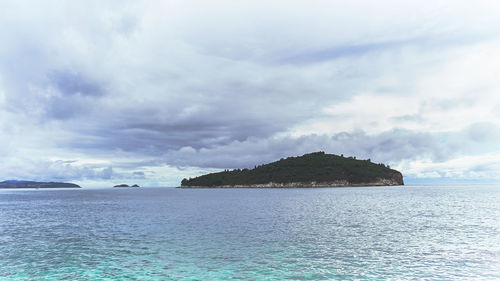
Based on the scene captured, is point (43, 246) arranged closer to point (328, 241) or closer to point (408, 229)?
point (328, 241)

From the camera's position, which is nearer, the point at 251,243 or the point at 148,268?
the point at 148,268

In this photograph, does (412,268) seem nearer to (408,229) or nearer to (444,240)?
(444,240)

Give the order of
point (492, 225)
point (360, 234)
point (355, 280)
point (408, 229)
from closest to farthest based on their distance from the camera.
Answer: point (355, 280) → point (360, 234) → point (408, 229) → point (492, 225)

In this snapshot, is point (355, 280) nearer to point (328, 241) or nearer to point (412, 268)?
point (412, 268)

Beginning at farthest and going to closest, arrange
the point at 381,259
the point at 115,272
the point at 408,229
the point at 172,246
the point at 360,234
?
1. the point at 408,229
2. the point at 360,234
3. the point at 172,246
4. the point at 381,259
5. the point at 115,272

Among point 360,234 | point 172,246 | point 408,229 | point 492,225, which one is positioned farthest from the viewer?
point 492,225

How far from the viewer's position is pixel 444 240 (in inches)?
1724

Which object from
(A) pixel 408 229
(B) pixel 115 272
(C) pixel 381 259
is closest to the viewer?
(B) pixel 115 272

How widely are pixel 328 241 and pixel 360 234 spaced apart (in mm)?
8091

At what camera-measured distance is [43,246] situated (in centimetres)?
4266

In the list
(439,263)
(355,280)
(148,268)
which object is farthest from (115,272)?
(439,263)

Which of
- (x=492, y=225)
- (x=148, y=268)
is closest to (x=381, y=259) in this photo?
(x=148, y=268)

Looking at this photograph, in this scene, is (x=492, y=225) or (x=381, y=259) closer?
(x=381, y=259)

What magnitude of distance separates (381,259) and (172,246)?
25.0 m
